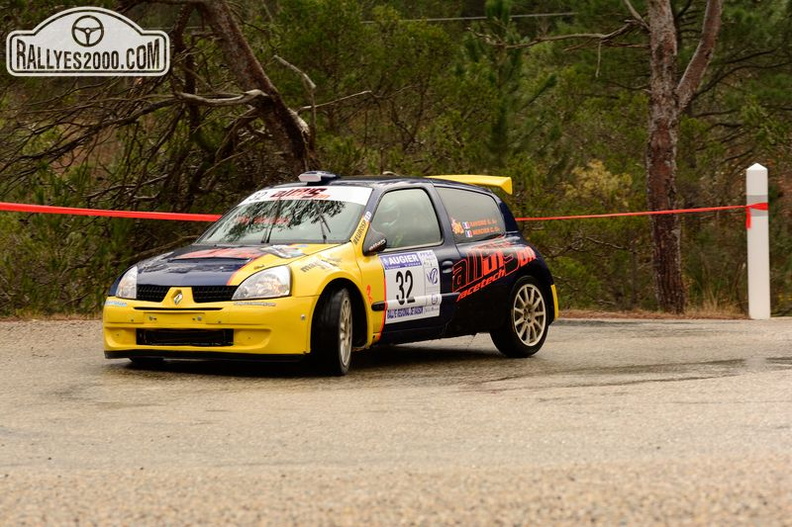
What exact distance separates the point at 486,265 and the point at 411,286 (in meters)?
0.99

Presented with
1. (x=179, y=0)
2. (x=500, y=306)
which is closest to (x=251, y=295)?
(x=500, y=306)

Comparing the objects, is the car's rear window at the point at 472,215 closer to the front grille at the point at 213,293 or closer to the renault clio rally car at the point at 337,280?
the renault clio rally car at the point at 337,280

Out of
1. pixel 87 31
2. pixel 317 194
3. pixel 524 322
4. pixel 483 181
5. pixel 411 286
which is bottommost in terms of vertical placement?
pixel 524 322

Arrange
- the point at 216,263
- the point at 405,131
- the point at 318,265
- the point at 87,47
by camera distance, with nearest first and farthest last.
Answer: the point at 318,265
the point at 216,263
the point at 87,47
the point at 405,131

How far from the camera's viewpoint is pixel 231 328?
398 inches

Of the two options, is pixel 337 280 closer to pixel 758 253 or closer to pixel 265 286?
pixel 265 286

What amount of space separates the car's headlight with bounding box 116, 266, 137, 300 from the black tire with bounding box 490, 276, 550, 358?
3.27 metres

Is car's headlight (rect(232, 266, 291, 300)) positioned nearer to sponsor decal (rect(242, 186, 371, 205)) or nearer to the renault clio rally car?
the renault clio rally car

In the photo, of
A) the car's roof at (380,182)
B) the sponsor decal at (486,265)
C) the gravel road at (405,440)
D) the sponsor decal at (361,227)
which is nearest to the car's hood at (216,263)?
the sponsor decal at (361,227)

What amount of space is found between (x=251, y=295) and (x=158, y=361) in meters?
1.40

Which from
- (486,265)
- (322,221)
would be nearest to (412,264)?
(322,221)

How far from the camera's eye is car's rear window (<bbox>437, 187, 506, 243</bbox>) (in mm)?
12023

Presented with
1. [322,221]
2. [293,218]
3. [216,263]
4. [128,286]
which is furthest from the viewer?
[293,218]

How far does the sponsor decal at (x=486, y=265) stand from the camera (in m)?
11.7
